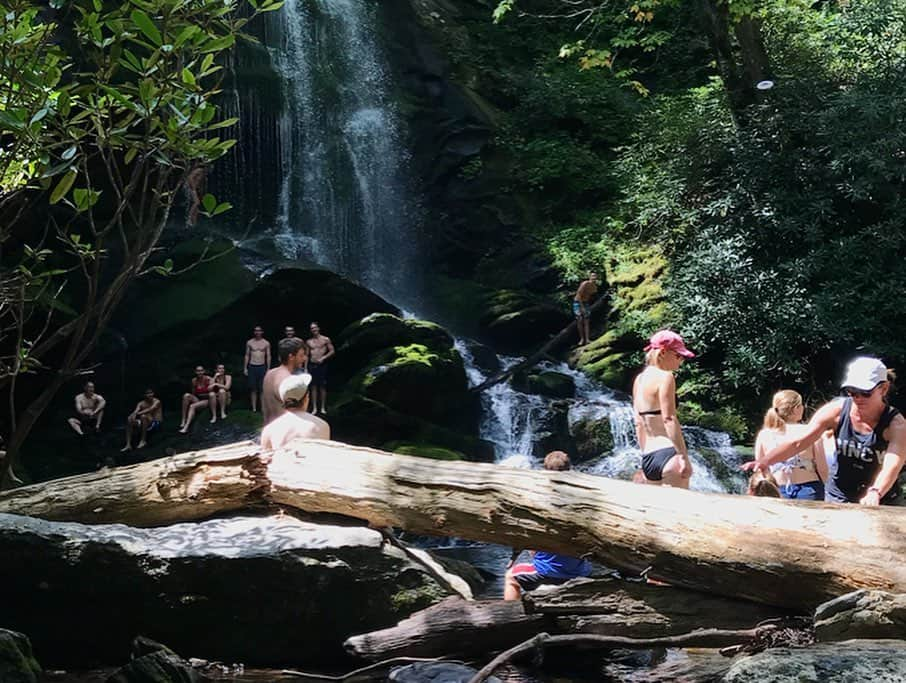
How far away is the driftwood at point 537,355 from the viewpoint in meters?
16.5

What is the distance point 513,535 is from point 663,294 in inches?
516

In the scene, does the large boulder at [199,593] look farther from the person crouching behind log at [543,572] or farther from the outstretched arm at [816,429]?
the outstretched arm at [816,429]

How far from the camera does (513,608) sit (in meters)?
5.16

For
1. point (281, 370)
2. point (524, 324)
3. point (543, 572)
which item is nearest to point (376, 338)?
point (524, 324)

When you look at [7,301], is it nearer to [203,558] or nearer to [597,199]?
[203,558]

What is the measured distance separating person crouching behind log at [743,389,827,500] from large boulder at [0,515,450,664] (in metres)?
2.78

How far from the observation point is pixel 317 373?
14867 mm

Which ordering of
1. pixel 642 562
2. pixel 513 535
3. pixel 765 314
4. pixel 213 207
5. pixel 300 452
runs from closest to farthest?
pixel 213 207
pixel 642 562
pixel 513 535
pixel 300 452
pixel 765 314

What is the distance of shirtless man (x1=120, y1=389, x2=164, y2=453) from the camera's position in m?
Result: 14.9

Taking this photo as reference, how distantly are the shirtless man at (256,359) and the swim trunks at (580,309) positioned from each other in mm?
6353

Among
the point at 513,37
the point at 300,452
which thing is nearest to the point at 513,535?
the point at 300,452

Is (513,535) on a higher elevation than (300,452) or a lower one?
lower

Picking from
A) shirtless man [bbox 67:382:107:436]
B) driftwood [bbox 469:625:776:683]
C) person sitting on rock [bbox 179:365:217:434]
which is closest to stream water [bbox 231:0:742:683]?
person sitting on rock [bbox 179:365:217:434]

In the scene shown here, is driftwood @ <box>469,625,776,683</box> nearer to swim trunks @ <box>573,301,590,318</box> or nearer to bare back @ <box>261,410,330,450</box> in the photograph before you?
bare back @ <box>261,410,330,450</box>
